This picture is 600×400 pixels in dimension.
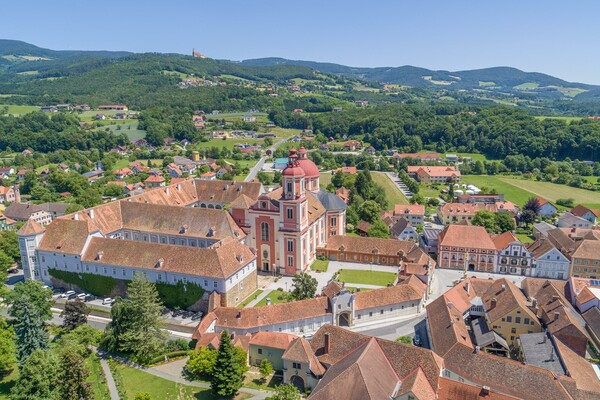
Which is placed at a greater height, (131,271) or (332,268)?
(131,271)

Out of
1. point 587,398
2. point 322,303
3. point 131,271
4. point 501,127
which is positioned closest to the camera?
point 587,398

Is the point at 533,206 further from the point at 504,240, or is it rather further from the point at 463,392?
the point at 463,392

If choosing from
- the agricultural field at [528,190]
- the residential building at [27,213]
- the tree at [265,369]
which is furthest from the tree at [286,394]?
the agricultural field at [528,190]

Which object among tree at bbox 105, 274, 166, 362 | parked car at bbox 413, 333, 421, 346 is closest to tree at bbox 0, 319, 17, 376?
tree at bbox 105, 274, 166, 362

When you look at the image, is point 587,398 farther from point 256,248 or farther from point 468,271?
point 256,248

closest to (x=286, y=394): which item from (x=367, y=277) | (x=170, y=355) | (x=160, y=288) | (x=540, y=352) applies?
(x=170, y=355)

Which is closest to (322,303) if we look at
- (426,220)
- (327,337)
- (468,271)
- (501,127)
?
(327,337)

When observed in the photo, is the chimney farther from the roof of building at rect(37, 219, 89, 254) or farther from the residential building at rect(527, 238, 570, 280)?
the residential building at rect(527, 238, 570, 280)
